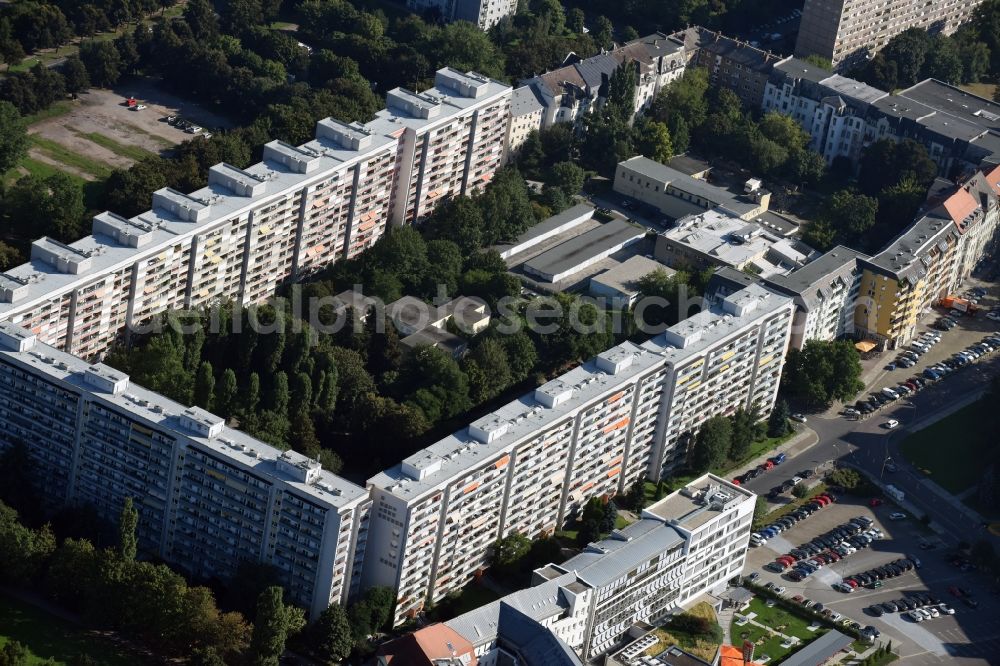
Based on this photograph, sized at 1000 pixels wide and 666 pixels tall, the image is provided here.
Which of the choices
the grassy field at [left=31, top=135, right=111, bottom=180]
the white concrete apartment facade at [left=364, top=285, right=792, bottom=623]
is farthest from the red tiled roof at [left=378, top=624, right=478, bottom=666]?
the grassy field at [left=31, top=135, right=111, bottom=180]

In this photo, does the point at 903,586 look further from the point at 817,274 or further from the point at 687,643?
the point at 817,274

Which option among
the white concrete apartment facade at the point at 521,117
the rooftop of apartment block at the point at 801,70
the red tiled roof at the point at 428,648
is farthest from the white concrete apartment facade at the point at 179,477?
the rooftop of apartment block at the point at 801,70

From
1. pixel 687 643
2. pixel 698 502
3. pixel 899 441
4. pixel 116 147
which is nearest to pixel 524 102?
pixel 116 147

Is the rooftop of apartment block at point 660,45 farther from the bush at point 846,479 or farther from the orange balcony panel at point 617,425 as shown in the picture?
the orange balcony panel at point 617,425

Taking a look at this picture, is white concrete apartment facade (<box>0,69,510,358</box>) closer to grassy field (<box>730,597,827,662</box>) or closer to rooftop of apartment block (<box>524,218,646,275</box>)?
rooftop of apartment block (<box>524,218,646,275</box>)

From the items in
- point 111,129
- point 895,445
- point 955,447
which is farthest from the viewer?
point 111,129

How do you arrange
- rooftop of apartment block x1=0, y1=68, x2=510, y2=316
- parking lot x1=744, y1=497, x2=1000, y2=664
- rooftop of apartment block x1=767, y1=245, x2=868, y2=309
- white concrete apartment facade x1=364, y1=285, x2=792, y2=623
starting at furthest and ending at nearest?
rooftop of apartment block x1=767, y1=245, x2=868, y2=309 < rooftop of apartment block x1=0, y1=68, x2=510, y2=316 < parking lot x1=744, y1=497, x2=1000, y2=664 < white concrete apartment facade x1=364, y1=285, x2=792, y2=623
